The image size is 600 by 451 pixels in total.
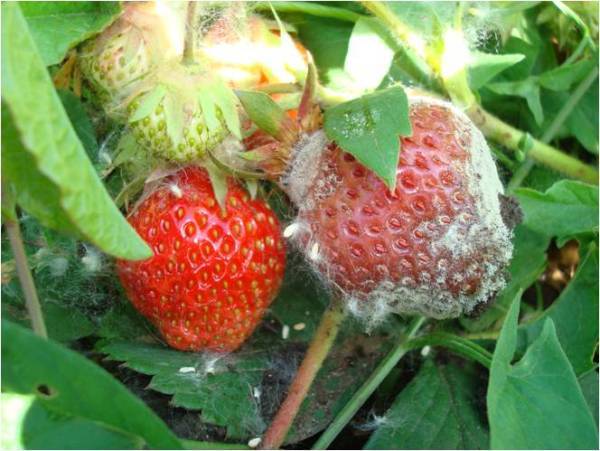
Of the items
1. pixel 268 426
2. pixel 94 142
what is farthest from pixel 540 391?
pixel 94 142

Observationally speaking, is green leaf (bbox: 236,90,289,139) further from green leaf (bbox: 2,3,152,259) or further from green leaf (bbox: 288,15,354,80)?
green leaf (bbox: 2,3,152,259)

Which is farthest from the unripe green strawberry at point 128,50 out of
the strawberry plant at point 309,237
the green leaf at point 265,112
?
the green leaf at point 265,112

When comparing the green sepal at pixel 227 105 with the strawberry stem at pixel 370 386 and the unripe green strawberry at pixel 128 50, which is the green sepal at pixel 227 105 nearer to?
the unripe green strawberry at pixel 128 50

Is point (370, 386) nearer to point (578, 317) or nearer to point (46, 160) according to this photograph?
point (578, 317)

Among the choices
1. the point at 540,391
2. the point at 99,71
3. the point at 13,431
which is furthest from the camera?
the point at 99,71

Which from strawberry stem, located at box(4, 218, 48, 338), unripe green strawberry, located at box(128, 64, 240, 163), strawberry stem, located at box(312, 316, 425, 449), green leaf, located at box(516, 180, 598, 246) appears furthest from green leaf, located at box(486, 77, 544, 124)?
strawberry stem, located at box(4, 218, 48, 338)

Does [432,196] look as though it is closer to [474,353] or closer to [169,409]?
[474,353]
